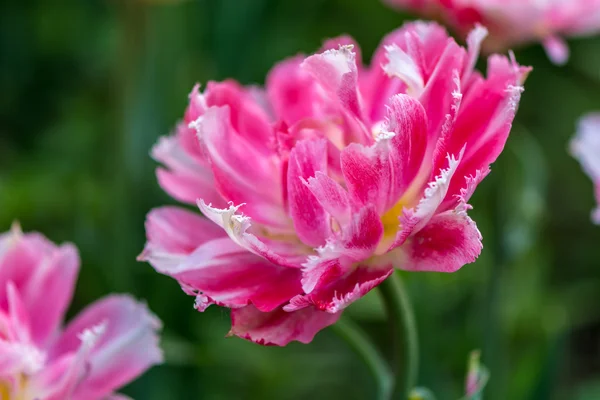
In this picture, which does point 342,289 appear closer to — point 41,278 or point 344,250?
point 344,250

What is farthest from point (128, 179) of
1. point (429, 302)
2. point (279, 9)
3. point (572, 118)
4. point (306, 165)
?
point (572, 118)

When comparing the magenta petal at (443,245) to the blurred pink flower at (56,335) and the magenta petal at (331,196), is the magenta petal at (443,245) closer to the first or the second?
the magenta petal at (331,196)

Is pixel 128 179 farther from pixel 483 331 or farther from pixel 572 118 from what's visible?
pixel 572 118

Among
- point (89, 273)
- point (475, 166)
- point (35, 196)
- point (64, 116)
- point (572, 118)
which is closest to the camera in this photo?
point (475, 166)

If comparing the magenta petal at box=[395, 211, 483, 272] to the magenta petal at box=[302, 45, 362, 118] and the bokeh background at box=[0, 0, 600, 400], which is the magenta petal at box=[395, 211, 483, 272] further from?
the bokeh background at box=[0, 0, 600, 400]

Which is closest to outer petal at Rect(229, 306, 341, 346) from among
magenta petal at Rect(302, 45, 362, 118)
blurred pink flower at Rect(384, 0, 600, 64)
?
magenta petal at Rect(302, 45, 362, 118)

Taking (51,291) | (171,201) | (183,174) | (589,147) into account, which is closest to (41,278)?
(51,291)

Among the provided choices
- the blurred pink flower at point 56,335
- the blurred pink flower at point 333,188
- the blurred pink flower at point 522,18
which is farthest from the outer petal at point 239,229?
the blurred pink flower at point 522,18
